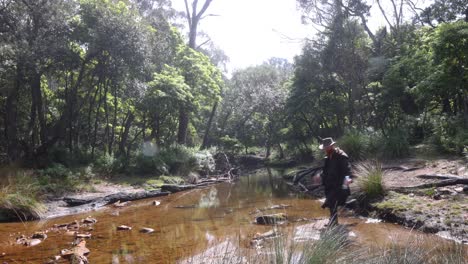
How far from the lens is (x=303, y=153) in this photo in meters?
28.3

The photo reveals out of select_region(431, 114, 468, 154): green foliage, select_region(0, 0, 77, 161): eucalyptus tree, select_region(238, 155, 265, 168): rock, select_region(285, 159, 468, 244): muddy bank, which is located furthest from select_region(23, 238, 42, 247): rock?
select_region(238, 155, 265, 168): rock

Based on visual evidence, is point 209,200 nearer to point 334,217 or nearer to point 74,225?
point 74,225

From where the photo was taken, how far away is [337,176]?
23.6 feet

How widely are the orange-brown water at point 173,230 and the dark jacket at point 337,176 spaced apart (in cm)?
67

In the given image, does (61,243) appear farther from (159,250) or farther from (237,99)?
(237,99)

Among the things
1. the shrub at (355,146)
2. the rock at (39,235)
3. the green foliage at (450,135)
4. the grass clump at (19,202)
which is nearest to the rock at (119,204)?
the grass clump at (19,202)

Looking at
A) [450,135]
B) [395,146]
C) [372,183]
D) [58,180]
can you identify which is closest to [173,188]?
[58,180]

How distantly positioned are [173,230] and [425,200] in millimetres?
5454

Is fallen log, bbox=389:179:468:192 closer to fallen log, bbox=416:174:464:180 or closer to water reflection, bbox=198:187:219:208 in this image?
fallen log, bbox=416:174:464:180

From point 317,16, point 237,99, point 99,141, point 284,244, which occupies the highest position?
point 317,16

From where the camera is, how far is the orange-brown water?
6.28 meters

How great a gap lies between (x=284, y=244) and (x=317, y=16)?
2316cm

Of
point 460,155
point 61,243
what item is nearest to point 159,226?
point 61,243

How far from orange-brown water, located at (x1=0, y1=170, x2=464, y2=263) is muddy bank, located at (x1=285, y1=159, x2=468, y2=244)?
0.42 metres
